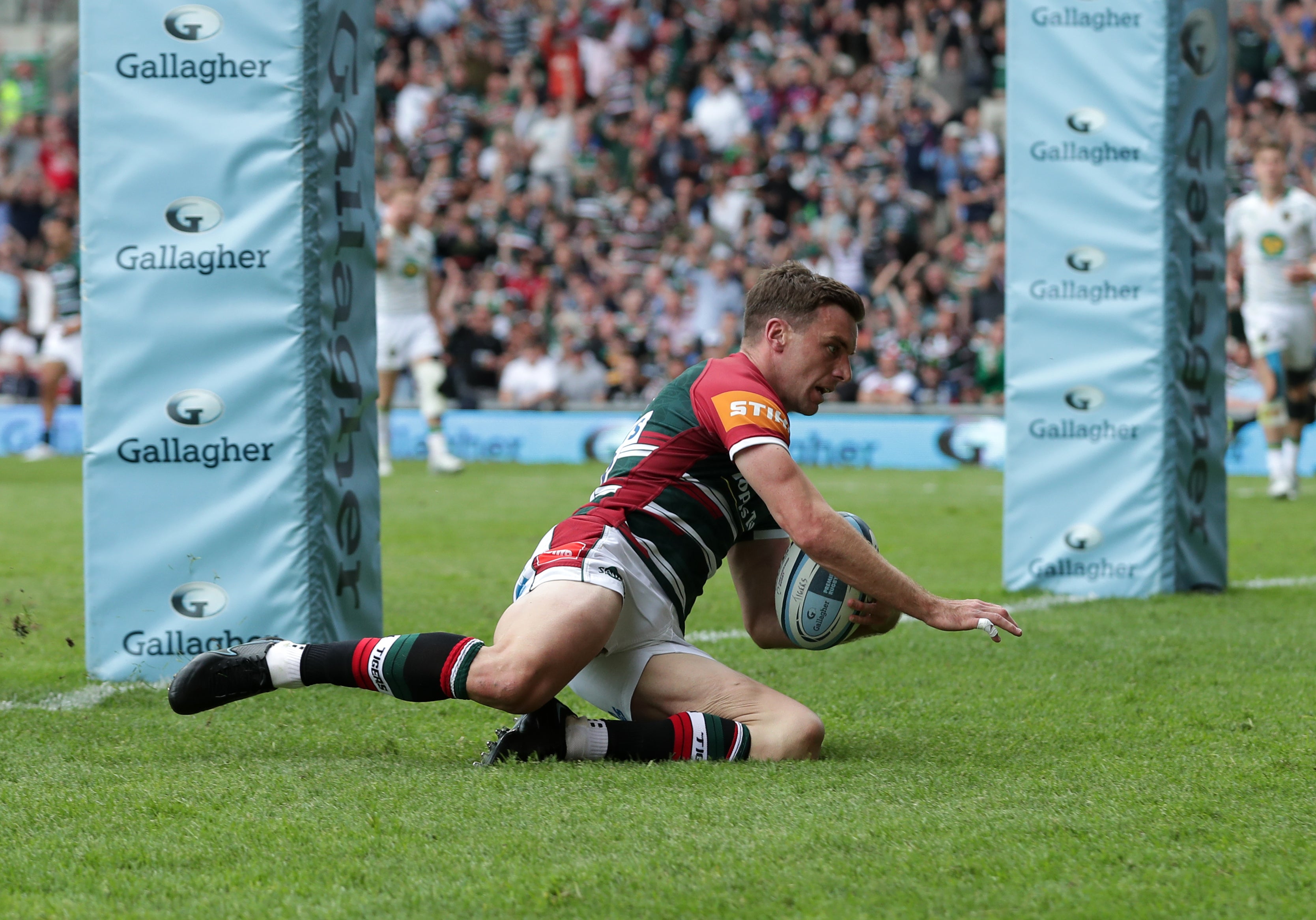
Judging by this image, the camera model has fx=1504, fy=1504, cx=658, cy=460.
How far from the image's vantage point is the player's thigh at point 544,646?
3.86 meters

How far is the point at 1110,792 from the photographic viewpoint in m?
3.65

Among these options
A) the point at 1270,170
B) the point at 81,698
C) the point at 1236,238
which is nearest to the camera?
the point at 81,698

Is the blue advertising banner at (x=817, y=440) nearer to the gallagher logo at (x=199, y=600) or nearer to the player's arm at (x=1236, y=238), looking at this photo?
the player's arm at (x=1236, y=238)

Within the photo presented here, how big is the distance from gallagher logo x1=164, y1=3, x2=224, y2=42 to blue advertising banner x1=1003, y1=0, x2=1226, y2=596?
154 inches

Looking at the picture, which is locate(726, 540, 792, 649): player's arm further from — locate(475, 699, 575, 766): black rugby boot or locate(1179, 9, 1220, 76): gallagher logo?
locate(1179, 9, 1220, 76): gallagher logo

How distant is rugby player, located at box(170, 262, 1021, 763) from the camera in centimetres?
389

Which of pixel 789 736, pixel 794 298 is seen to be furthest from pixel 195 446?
pixel 789 736

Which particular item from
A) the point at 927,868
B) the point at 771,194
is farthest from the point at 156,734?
the point at 771,194

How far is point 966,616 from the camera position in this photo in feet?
12.4

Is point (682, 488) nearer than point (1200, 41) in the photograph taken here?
Yes

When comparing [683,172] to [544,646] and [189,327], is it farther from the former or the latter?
[544,646]

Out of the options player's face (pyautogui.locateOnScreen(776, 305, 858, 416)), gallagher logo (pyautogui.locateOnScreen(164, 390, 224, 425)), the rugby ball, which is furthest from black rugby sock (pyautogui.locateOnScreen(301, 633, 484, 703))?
gallagher logo (pyautogui.locateOnScreen(164, 390, 224, 425))

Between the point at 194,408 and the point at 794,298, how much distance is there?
2.28m

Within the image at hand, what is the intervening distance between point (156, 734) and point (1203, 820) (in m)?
2.88
